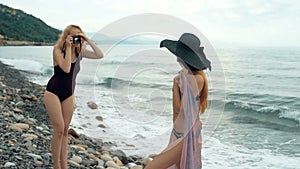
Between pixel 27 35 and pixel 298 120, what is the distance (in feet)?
132

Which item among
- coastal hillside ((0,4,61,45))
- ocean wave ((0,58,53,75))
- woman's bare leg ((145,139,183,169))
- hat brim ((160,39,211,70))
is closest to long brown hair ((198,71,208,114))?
hat brim ((160,39,211,70))

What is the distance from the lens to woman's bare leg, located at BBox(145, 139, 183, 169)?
2803 mm

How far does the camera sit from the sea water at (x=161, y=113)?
9.31ft

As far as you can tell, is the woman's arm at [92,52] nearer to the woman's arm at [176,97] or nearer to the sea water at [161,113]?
the sea water at [161,113]

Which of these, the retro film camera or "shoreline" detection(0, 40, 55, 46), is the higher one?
the retro film camera

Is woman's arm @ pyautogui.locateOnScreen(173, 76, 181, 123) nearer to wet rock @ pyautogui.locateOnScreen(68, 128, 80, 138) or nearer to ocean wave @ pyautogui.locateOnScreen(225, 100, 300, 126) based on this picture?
wet rock @ pyautogui.locateOnScreen(68, 128, 80, 138)

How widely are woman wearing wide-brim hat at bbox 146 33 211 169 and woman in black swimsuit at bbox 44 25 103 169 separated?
108cm

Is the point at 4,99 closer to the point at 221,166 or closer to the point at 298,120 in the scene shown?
the point at 221,166

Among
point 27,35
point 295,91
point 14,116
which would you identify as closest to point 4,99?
point 14,116

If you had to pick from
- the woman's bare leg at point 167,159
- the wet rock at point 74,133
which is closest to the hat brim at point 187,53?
the woman's bare leg at point 167,159

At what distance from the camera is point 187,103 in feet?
8.68

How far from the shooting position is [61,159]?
395cm

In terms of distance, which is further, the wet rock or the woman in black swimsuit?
the wet rock

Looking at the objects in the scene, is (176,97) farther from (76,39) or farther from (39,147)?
(39,147)
